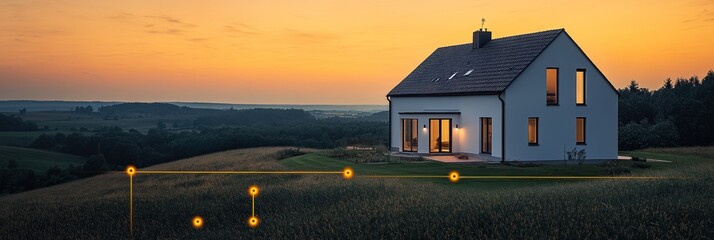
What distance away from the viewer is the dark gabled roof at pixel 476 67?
29172mm

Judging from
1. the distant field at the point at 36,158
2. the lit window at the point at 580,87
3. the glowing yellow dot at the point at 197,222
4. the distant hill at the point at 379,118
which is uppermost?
the lit window at the point at 580,87

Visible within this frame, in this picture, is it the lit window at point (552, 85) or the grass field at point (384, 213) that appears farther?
the lit window at point (552, 85)

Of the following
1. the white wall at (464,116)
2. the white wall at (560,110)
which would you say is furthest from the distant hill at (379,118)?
the white wall at (560,110)

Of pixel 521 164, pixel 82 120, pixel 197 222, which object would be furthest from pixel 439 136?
pixel 82 120

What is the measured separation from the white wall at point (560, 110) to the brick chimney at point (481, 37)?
17.5 ft

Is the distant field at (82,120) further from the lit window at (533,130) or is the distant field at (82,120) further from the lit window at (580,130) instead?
the lit window at (580,130)

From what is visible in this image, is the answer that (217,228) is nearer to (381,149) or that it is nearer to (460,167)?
(460,167)

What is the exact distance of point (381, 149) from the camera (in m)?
36.3

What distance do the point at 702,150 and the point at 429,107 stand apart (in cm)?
1551

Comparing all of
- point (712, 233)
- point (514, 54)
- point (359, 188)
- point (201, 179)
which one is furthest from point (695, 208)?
point (514, 54)

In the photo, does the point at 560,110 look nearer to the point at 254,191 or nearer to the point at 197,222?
the point at 254,191

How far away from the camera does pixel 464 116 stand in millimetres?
31031

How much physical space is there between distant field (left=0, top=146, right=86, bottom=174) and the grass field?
5473 centimetres

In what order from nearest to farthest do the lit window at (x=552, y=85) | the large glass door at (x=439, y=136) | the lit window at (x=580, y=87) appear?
the lit window at (x=552, y=85), the lit window at (x=580, y=87), the large glass door at (x=439, y=136)
